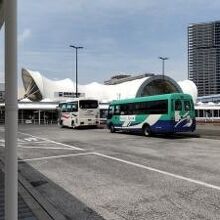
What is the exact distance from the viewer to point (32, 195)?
30.0 feet

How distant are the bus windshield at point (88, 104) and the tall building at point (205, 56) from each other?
95.9 m

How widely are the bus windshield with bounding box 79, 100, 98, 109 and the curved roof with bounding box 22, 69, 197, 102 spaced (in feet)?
188

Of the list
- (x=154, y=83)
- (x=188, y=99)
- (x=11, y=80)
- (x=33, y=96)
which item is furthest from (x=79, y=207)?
(x=33, y=96)

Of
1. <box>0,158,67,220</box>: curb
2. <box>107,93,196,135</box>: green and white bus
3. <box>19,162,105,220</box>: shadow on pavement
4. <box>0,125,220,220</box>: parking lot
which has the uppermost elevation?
<box>107,93,196,135</box>: green and white bus

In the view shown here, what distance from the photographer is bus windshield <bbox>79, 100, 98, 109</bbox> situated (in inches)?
1711

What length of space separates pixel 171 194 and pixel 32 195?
2.79 m

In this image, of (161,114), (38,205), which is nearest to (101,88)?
(161,114)

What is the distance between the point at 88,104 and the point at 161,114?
16075 mm

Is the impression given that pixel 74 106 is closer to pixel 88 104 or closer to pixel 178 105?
pixel 88 104

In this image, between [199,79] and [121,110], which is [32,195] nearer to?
[121,110]

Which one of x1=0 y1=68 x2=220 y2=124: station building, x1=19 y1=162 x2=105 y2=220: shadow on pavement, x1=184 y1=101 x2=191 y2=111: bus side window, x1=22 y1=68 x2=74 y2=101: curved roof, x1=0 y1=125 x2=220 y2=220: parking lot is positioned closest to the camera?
x1=19 y1=162 x2=105 y2=220: shadow on pavement

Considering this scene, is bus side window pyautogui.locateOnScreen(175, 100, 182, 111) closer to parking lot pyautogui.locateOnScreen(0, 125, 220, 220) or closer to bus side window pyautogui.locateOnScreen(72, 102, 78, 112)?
parking lot pyautogui.locateOnScreen(0, 125, 220, 220)

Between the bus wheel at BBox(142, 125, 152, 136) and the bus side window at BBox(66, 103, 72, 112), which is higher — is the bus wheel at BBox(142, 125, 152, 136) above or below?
below

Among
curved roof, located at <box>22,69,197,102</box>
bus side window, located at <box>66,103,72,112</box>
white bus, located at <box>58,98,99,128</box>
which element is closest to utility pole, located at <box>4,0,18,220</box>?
white bus, located at <box>58,98,99,128</box>
